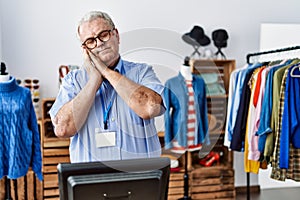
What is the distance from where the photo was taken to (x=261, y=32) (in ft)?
12.8

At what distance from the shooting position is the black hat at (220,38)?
361cm

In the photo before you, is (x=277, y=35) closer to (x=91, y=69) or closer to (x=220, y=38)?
(x=220, y=38)

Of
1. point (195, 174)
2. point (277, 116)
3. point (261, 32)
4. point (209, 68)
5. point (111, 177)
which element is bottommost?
point (195, 174)

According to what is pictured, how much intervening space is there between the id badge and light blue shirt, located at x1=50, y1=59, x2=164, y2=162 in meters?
0.01

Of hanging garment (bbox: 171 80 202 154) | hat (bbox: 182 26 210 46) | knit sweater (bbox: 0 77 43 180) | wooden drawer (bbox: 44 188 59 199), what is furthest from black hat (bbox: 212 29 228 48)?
wooden drawer (bbox: 44 188 59 199)

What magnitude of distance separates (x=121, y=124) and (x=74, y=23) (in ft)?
8.18

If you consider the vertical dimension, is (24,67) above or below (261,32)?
below

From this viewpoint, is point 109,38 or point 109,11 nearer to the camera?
point 109,38

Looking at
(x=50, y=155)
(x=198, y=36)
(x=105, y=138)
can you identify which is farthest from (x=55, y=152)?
(x=105, y=138)

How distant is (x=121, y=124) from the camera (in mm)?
1248

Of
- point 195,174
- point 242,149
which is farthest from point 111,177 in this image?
point 195,174

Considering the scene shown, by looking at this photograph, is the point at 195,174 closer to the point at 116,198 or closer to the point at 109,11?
the point at 109,11

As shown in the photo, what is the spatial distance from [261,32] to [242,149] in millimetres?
1586

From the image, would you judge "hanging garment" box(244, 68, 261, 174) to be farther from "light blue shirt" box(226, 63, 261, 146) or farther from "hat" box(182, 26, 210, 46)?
"hat" box(182, 26, 210, 46)
